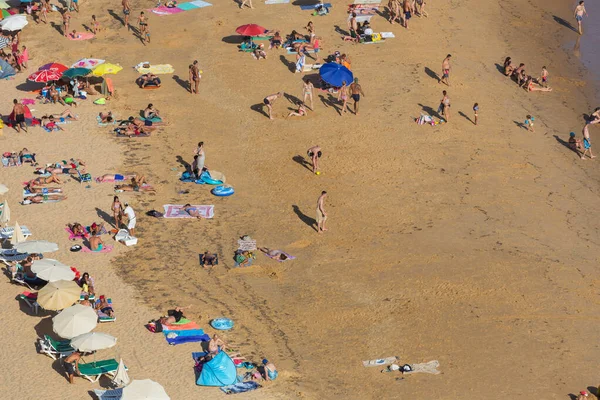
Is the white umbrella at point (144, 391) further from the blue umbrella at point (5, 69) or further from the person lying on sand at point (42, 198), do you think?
the blue umbrella at point (5, 69)

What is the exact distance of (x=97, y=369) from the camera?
77.7ft

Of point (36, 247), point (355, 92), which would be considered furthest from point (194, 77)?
point (36, 247)

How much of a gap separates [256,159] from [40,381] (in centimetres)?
1379

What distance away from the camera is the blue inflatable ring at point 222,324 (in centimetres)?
2595

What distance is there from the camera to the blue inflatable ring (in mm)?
25953

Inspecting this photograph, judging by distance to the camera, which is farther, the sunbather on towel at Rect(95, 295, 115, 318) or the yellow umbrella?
the yellow umbrella

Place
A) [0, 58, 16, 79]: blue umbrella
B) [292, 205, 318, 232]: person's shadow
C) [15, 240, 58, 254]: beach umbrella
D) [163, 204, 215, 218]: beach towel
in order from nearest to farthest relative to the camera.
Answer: [15, 240, 58, 254]: beach umbrella < [163, 204, 215, 218]: beach towel < [292, 205, 318, 232]: person's shadow < [0, 58, 16, 79]: blue umbrella

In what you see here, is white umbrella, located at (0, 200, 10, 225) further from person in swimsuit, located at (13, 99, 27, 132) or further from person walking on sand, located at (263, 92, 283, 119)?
person walking on sand, located at (263, 92, 283, 119)

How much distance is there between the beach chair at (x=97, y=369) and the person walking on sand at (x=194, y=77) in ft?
57.2

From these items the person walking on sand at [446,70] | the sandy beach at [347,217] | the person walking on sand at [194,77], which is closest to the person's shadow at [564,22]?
the sandy beach at [347,217]

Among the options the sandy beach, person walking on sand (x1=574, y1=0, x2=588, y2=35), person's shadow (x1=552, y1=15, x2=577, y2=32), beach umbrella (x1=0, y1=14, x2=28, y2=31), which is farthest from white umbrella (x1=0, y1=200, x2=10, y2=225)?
person's shadow (x1=552, y1=15, x2=577, y2=32)

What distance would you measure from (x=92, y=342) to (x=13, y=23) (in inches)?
922

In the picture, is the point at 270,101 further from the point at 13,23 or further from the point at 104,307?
the point at 104,307

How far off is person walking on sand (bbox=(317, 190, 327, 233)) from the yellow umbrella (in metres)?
12.6
